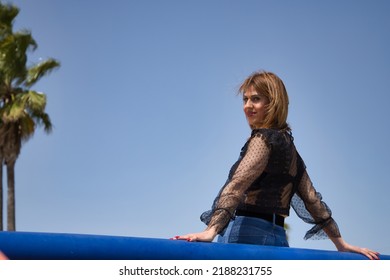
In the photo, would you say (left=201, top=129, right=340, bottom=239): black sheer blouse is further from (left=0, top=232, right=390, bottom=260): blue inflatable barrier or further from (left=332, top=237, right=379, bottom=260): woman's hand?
(left=332, top=237, right=379, bottom=260): woman's hand

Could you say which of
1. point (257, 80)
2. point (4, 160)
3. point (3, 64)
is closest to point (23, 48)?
point (3, 64)

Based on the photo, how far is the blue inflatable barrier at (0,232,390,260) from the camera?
2.50m

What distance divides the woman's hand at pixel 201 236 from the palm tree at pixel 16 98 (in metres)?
20.7

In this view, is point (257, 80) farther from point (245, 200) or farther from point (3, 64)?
point (3, 64)

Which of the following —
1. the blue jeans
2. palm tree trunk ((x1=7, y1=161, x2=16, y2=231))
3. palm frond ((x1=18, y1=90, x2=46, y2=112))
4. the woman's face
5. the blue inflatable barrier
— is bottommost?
the blue inflatable barrier

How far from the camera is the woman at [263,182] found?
3.02 m

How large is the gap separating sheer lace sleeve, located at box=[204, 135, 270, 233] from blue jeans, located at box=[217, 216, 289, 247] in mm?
87

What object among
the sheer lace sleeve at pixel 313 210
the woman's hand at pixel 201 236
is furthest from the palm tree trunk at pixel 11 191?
the woman's hand at pixel 201 236

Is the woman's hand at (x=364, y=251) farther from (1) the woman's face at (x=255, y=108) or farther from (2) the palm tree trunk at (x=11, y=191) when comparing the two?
(2) the palm tree trunk at (x=11, y=191)

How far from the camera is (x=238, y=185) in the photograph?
3.02 metres

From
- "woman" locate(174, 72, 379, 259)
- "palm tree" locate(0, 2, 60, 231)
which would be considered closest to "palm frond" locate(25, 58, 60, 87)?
"palm tree" locate(0, 2, 60, 231)

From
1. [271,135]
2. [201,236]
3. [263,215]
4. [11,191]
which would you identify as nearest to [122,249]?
[201,236]

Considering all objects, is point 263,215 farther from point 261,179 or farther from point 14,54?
point 14,54

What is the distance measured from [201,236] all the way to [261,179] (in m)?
0.46
